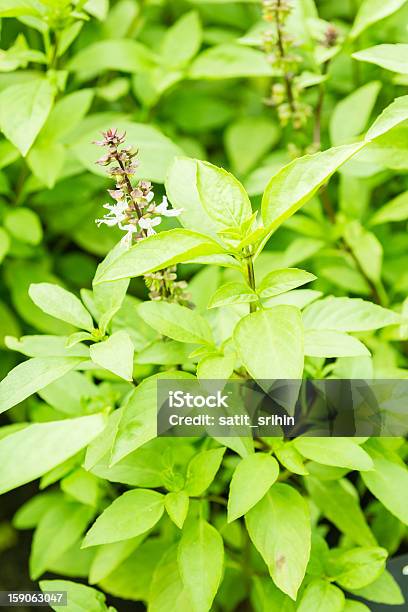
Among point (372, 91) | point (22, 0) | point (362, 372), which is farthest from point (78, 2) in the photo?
point (362, 372)

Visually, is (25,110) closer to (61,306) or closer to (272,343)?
(61,306)

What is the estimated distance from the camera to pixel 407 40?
142cm

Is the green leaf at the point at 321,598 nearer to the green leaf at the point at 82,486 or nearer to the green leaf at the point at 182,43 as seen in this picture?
the green leaf at the point at 82,486

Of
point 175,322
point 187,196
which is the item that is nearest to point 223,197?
point 187,196

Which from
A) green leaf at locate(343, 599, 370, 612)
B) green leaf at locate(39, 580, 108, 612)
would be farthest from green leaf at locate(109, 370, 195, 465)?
green leaf at locate(343, 599, 370, 612)

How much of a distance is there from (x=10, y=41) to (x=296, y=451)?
3.81 feet

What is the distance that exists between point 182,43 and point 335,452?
0.91m

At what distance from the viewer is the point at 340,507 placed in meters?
1.05

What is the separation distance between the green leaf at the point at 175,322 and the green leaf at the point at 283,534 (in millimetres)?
213

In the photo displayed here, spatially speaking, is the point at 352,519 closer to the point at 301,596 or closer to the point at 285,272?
the point at 301,596

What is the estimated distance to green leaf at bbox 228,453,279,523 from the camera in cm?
82

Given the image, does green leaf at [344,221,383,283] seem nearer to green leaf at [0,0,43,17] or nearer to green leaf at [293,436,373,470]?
green leaf at [293,436,373,470]

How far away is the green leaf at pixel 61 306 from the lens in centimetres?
89

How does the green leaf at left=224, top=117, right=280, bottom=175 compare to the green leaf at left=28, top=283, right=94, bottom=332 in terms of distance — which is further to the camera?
the green leaf at left=224, top=117, right=280, bottom=175
